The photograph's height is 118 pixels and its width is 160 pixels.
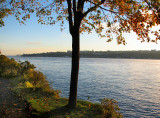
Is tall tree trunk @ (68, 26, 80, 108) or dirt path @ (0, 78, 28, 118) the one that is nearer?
dirt path @ (0, 78, 28, 118)

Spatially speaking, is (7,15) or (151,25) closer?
(151,25)

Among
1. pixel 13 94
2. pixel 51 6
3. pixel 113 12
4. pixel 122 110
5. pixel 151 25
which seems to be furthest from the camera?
pixel 122 110

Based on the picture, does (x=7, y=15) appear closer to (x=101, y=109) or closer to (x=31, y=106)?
(x=31, y=106)

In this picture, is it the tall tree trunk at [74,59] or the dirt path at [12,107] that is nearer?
the dirt path at [12,107]

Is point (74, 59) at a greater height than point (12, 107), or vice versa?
point (74, 59)

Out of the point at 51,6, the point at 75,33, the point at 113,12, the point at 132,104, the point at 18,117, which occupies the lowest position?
the point at 132,104

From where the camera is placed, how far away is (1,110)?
7.69 meters

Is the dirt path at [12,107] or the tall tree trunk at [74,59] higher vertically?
the tall tree trunk at [74,59]

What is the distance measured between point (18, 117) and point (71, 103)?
9.16 feet

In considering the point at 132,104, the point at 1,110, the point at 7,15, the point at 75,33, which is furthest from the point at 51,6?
the point at 132,104

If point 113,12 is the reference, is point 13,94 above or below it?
below

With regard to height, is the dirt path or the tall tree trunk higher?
the tall tree trunk

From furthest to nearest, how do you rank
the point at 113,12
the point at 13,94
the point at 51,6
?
the point at 13,94, the point at 51,6, the point at 113,12

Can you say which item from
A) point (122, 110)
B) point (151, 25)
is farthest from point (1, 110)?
point (122, 110)
